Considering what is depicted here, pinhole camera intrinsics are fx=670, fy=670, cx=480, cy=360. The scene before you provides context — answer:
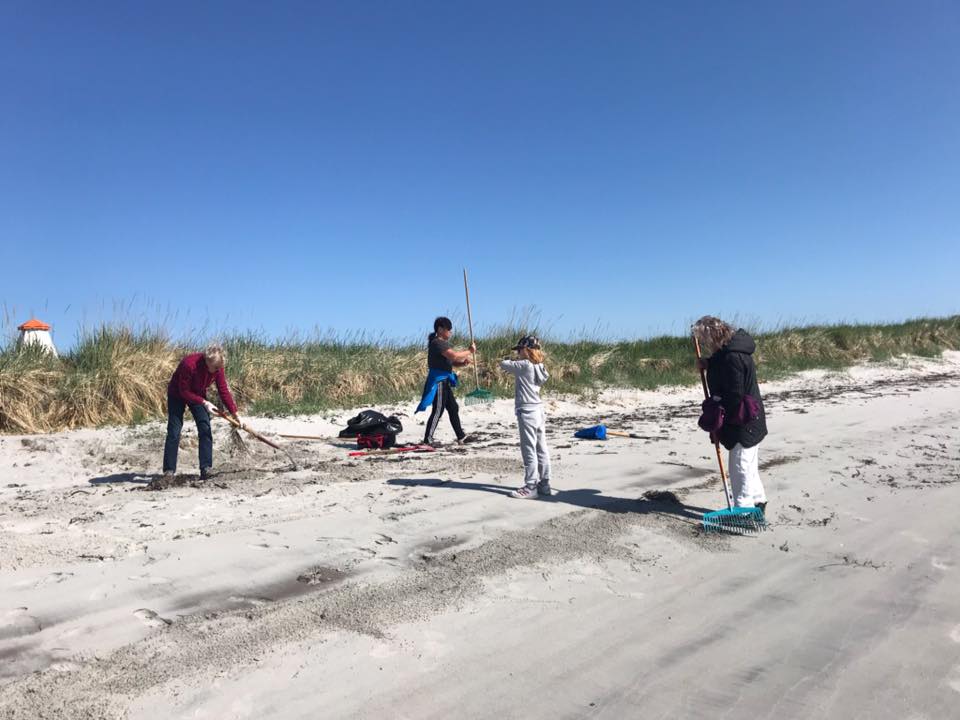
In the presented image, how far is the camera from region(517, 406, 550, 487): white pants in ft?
20.4

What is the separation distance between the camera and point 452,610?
A: 373cm

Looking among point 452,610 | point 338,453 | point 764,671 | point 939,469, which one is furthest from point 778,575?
point 338,453

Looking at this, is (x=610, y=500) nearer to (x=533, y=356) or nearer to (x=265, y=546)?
(x=533, y=356)

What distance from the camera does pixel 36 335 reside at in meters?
10.6

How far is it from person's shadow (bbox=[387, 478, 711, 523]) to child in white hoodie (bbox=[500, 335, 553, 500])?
18 cm

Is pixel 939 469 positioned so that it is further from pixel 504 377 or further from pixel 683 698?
pixel 504 377

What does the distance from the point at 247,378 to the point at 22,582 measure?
8422mm

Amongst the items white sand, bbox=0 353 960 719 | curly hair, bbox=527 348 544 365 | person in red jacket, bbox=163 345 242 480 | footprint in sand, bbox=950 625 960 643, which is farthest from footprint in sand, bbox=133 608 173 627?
footprint in sand, bbox=950 625 960 643

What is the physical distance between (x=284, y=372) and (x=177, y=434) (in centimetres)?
568

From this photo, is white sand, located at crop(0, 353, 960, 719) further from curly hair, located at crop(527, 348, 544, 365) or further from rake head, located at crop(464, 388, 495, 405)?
rake head, located at crop(464, 388, 495, 405)

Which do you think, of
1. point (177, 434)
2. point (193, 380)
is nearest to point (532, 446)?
point (193, 380)

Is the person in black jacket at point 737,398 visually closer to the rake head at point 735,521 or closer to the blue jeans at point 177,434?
the rake head at point 735,521

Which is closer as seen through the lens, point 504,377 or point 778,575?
point 778,575

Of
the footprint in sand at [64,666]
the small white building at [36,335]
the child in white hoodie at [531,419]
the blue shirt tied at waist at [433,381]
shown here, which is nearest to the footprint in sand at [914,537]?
the child in white hoodie at [531,419]
